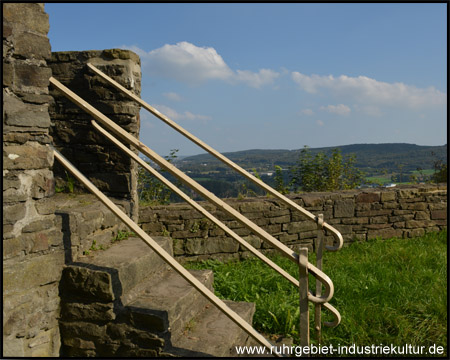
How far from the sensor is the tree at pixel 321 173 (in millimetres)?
6777

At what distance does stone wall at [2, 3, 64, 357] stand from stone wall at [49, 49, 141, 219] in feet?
3.90

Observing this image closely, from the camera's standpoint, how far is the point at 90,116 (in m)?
3.75

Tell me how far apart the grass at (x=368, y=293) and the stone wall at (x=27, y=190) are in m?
1.66

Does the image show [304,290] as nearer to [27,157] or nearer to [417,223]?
[27,157]

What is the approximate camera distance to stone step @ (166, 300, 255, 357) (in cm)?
244

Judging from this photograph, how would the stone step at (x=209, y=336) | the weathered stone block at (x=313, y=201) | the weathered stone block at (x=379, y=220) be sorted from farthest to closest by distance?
the weathered stone block at (x=379, y=220) < the weathered stone block at (x=313, y=201) < the stone step at (x=209, y=336)

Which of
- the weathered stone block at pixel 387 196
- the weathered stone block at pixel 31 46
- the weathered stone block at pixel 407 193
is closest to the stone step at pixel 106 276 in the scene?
the weathered stone block at pixel 31 46

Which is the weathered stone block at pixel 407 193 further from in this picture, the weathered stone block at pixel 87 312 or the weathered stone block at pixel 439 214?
the weathered stone block at pixel 87 312

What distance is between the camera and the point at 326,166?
22.4ft

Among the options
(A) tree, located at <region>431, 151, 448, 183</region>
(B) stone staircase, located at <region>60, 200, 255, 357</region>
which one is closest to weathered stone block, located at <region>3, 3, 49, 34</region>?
(B) stone staircase, located at <region>60, 200, 255, 357</region>

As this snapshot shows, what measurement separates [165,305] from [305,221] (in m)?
2.99

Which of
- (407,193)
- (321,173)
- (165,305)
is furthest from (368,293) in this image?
(321,173)

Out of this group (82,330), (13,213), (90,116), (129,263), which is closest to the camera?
(13,213)

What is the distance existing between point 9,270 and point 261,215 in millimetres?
3188
